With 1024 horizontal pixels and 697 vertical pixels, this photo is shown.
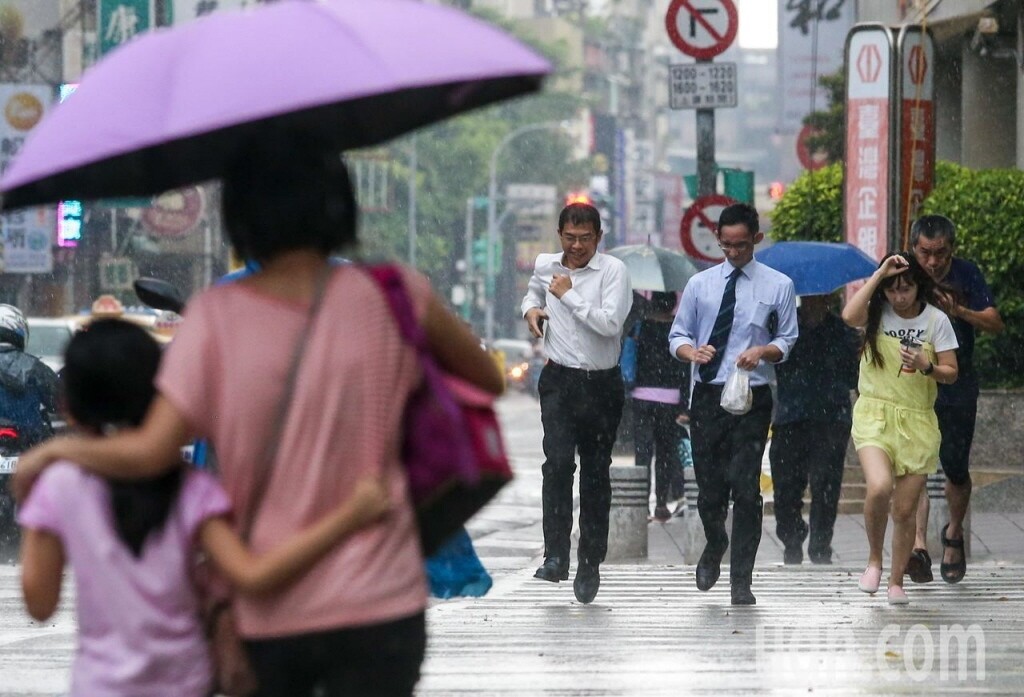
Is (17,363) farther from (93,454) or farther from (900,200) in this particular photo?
(93,454)

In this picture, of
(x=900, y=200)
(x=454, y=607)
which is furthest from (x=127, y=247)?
(x=454, y=607)

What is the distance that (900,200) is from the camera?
1642 cm

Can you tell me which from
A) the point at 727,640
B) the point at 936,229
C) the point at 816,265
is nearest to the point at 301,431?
the point at 727,640

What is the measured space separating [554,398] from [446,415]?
6196mm

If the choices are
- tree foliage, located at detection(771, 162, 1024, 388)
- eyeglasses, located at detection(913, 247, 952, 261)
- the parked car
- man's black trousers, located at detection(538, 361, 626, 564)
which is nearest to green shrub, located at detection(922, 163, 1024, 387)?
tree foliage, located at detection(771, 162, 1024, 388)

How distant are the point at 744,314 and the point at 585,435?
3.27 ft

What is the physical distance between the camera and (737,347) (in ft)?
31.3

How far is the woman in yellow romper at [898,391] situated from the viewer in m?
9.35

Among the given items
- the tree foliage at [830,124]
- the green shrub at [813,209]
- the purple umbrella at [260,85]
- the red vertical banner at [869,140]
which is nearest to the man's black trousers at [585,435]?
the purple umbrella at [260,85]

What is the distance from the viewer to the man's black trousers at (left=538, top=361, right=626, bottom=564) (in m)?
9.70

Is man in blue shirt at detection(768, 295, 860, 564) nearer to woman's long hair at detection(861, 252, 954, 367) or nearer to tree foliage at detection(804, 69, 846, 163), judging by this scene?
woman's long hair at detection(861, 252, 954, 367)

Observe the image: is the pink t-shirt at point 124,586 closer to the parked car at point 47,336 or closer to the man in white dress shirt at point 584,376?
the man in white dress shirt at point 584,376

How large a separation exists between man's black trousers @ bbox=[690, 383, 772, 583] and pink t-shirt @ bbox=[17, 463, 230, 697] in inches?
245

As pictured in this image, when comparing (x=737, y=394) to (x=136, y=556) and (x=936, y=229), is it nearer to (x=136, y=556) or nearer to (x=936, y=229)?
(x=936, y=229)
